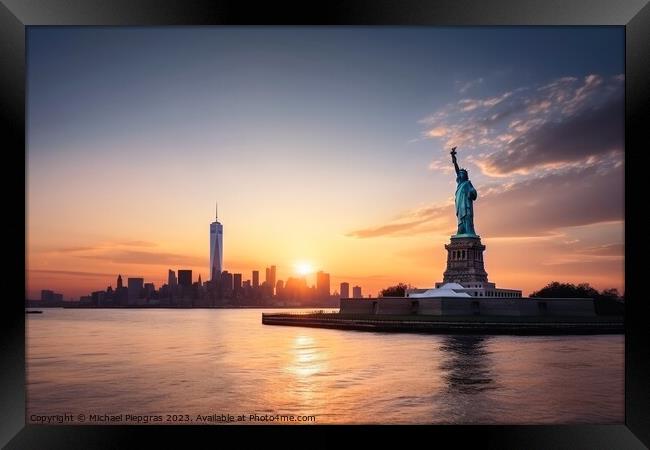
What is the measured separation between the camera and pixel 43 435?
855 cm

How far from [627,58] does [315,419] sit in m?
10.6

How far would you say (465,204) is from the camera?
53.2 m

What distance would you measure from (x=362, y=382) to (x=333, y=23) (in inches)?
544

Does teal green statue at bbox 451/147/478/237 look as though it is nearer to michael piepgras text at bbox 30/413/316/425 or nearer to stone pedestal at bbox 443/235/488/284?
stone pedestal at bbox 443/235/488/284

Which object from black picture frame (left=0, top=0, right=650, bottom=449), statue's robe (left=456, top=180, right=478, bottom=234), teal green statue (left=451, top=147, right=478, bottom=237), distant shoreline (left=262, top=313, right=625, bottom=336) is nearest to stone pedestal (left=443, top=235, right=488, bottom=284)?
teal green statue (left=451, top=147, right=478, bottom=237)

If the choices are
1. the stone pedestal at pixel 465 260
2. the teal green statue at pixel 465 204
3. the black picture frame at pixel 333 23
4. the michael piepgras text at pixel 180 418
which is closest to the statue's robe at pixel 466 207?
the teal green statue at pixel 465 204

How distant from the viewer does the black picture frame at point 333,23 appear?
8453 millimetres

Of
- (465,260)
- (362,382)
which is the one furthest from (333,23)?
(465,260)

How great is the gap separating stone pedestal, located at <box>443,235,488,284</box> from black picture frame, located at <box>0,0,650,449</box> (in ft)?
141

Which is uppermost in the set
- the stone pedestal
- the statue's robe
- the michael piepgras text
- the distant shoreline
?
the statue's robe

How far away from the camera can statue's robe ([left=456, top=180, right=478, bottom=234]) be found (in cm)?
5316

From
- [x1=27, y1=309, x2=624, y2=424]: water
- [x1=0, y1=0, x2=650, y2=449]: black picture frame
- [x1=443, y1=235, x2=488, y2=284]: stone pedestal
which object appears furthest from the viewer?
[x1=443, y1=235, x2=488, y2=284]: stone pedestal

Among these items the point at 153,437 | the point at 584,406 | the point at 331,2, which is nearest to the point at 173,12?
the point at 331,2

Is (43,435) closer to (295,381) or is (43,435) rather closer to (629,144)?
(629,144)
